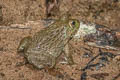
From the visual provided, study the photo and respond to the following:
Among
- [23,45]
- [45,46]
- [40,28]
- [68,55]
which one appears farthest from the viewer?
[40,28]

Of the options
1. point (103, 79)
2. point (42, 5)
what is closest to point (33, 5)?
point (42, 5)

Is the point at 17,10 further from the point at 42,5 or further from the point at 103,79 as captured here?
the point at 103,79

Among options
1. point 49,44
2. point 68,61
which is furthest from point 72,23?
point 68,61

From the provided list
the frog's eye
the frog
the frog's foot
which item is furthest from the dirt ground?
the frog's eye

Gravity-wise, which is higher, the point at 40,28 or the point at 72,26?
the point at 72,26

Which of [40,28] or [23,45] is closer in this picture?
[23,45]

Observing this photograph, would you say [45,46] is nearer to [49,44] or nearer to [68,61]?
[49,44]

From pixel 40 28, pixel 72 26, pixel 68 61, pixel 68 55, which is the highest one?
pixel 72 26
